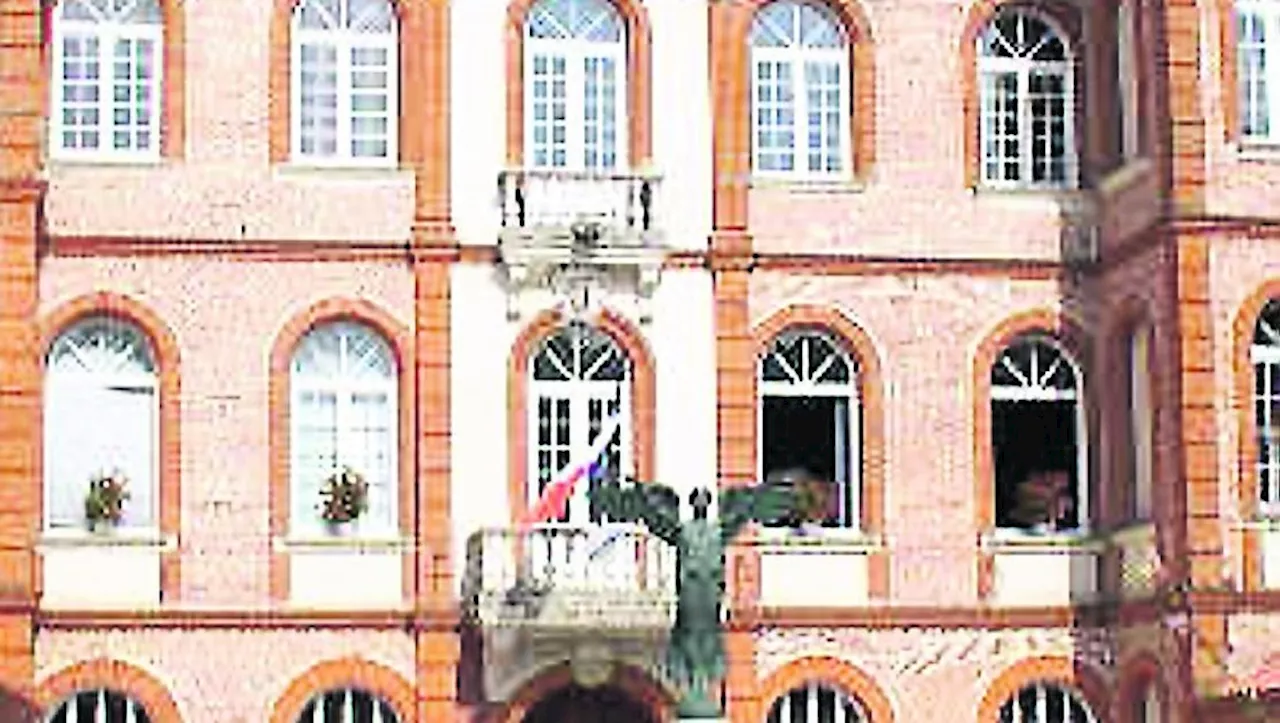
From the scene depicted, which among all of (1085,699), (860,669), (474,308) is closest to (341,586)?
(474,308)

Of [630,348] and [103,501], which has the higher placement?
[630,348]

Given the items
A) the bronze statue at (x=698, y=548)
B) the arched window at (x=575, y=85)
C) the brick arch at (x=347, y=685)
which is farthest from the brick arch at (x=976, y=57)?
the brick arch at (x=347, y=685)

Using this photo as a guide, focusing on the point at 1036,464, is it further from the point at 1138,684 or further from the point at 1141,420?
the point at 1138,684

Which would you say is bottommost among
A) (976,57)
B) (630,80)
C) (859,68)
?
(630,80)

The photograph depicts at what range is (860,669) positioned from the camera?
33531 millimetres

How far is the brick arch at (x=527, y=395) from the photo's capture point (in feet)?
108

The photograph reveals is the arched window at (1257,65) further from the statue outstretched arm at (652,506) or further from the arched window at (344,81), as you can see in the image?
the arched window at (344,81)

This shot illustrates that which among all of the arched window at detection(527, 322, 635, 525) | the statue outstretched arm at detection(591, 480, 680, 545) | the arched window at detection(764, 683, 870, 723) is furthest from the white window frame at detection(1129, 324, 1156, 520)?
the statue outstretched arm at detection(591, 480, 680, 545)

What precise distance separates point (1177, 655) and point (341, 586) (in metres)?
9.13

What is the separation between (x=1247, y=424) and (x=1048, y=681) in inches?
158

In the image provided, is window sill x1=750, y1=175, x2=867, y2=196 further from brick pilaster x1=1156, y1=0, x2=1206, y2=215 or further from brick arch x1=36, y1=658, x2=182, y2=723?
brick arch x1=36, y1=658, x2=182, y2=723

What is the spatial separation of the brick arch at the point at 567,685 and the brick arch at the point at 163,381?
390cm

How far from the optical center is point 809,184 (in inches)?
1351

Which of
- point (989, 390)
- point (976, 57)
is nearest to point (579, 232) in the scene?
point (989, 390)
